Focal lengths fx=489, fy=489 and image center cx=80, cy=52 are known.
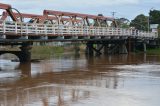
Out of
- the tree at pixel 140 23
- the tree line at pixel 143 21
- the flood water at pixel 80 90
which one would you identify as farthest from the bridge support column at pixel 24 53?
the tree at pixel 140 23

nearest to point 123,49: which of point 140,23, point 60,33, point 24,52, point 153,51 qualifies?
point 153,51

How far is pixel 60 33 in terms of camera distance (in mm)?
47312

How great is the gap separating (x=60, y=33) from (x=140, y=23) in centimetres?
9061

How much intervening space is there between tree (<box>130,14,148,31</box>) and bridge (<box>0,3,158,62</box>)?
4612 centimetres

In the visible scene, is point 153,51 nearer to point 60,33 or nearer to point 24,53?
point 60,33

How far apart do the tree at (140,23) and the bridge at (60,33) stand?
46.1 metres

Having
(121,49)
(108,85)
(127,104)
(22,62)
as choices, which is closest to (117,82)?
(108,85)

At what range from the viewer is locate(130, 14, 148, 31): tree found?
129700 mm

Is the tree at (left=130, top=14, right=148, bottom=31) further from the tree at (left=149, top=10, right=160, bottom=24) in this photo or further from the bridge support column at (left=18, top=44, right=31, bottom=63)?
the bridge support column at (left=18, top=44, right=31, bottom=63)

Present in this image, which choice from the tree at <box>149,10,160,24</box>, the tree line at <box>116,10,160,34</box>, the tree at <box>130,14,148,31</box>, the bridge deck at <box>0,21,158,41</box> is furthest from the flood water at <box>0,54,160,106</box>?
the tree at <box>149,10,160,24</box>

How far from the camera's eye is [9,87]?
24.6 metres

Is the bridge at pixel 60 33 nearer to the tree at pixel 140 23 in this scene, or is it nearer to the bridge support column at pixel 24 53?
the bridge support column at pixel 24 53

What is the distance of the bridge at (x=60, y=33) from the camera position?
40312mm

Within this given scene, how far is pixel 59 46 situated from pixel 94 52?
23157 mm
